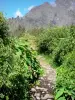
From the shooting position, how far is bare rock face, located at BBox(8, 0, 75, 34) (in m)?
43.0

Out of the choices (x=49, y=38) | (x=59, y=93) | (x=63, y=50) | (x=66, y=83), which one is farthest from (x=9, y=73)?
(x=49, y=38)

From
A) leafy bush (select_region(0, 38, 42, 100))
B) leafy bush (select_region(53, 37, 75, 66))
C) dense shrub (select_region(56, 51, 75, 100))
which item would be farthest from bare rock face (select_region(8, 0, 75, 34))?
leafy bush (select_region(0, 38, 42, 100))

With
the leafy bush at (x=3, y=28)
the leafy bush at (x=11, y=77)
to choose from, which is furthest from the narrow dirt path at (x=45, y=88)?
the leafy bush at (x=3, y=28)

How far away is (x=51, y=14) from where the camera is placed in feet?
155

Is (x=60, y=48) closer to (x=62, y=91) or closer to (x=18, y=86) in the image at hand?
(x=62, y=91)

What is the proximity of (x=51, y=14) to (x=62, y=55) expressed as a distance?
3333cm

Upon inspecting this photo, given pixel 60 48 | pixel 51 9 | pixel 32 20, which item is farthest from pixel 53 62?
pixel 51 9

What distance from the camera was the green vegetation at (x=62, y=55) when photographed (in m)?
9.18

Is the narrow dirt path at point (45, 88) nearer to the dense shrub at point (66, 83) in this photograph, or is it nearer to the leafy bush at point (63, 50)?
the dense shrub at point (66, 83)

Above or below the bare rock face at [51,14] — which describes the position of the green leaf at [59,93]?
below

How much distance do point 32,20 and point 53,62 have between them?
31.1m

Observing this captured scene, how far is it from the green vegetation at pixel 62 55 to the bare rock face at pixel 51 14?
71.5 feet

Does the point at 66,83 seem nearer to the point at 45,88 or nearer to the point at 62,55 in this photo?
the point at 45,88

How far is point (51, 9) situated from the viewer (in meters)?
49.0
